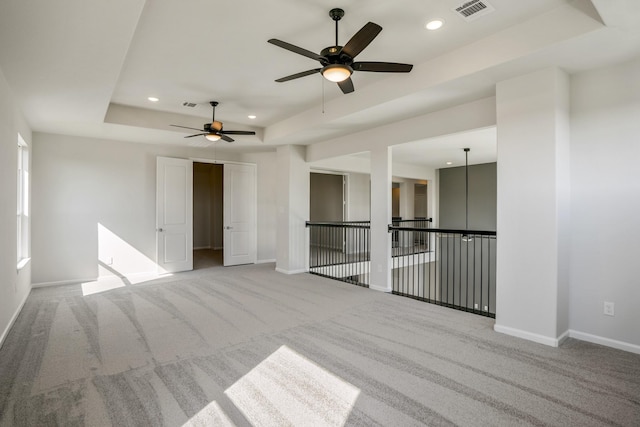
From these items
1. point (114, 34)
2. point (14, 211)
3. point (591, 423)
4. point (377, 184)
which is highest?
point (114, 34)

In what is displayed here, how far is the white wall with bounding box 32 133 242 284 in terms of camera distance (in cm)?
572

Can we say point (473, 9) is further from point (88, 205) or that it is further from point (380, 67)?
point (88, 205)

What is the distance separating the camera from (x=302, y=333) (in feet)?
11.5

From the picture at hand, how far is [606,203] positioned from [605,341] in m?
1.30

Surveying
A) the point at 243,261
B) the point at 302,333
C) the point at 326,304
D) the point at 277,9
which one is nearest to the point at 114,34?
the point at 277,9

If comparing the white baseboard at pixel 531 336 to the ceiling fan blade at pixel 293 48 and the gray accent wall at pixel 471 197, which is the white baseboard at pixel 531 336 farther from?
the gray accent wall at pixel 471 197

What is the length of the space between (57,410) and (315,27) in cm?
346

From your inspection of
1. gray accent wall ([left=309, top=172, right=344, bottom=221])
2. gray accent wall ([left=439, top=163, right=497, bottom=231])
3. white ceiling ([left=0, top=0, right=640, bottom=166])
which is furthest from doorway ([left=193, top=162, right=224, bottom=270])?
gray accent wall ([left=439, top=163, right=497, bottom=231])

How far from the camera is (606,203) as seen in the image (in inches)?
126

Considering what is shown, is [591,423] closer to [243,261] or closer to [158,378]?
[158,378]

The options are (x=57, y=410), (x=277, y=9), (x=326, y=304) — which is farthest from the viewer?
(x=326, y=304)

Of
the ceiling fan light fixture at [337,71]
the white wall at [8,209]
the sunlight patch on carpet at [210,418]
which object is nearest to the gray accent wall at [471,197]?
the ceiling fan light fixture at [337,71]

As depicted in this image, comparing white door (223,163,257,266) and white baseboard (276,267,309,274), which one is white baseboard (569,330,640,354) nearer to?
white baseboard (276,267,309,274)

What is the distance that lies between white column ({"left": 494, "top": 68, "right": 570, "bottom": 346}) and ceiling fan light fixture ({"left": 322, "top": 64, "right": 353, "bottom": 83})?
1743 mm
